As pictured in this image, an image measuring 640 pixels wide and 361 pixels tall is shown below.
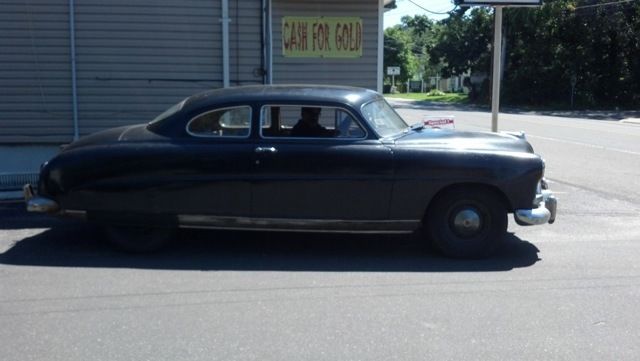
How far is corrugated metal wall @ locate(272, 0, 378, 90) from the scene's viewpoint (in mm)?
10977

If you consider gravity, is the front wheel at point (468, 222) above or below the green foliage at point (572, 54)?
below

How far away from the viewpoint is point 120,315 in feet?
17.6

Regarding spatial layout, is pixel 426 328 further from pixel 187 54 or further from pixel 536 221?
pixel 187 54

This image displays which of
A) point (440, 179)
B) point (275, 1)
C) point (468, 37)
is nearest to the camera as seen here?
point (440, 179)

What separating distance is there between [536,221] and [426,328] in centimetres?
226

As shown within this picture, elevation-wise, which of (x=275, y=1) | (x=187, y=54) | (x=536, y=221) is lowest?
(x=536, y=221)

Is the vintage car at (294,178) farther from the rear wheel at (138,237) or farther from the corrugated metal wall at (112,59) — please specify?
the corrugated metal wall at (112,59)

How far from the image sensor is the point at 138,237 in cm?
718

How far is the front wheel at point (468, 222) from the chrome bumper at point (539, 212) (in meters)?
0.16

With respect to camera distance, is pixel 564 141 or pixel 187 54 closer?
pixel 187 54

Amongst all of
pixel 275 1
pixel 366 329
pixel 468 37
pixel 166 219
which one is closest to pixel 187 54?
pixel 275 1

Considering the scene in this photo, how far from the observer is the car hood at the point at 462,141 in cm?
689

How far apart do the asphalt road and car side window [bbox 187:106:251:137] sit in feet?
3.86

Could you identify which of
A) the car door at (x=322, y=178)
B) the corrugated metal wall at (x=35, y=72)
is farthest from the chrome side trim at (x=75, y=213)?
the corrugated metal wall at (x=35, y=72)
